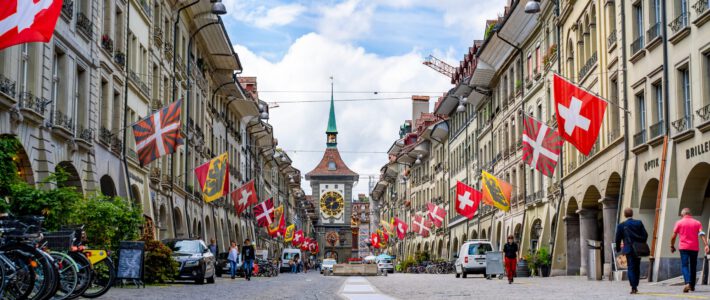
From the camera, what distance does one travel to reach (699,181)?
26062 mm

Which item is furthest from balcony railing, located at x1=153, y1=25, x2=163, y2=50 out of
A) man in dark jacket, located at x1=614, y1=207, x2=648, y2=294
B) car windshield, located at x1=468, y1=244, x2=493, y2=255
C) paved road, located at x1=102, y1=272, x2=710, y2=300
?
man in dark jacket, located at x1=614, y1=207, x2=648, y2=294

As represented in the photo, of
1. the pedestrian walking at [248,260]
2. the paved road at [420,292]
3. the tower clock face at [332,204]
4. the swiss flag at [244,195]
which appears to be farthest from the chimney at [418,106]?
the paved road at [420,292]

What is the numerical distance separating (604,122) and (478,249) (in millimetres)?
12554

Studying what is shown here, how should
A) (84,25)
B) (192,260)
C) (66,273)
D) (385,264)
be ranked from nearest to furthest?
(66,273)
(84,25)
(192,260)
(385,264)

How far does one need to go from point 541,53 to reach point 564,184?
7.55 m

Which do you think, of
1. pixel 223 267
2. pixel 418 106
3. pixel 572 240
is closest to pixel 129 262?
pixel 572 240

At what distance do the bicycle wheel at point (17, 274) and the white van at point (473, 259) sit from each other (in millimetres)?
33743

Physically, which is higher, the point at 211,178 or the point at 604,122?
the point at 604,122

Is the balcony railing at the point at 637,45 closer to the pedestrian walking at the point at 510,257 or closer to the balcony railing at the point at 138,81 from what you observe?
the pedestrian walking at the point at 510,257

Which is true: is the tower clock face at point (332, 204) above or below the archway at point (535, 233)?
above

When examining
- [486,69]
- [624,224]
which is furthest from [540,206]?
[624,224]

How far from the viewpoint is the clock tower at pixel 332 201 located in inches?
7480

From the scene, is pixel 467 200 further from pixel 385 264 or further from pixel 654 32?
pixel 654 32

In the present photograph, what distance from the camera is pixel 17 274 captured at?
1314cm
